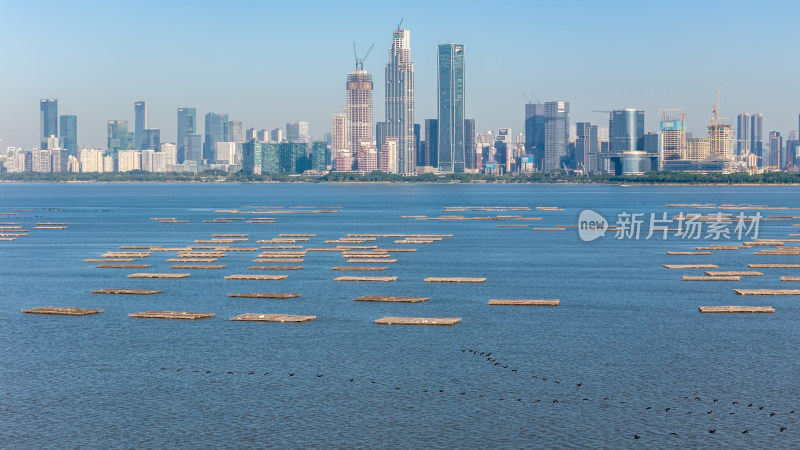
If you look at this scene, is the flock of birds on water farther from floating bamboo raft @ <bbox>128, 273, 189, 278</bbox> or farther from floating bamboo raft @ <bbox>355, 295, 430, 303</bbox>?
floating bamboo raft @ <bbox>128, 273, 189, 278</bbox>

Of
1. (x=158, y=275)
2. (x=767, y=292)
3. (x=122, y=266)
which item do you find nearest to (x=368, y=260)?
(x=158, y=275)

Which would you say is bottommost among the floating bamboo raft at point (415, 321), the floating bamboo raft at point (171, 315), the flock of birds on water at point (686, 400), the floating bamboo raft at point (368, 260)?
the flock of birds on water at point (686, 400)

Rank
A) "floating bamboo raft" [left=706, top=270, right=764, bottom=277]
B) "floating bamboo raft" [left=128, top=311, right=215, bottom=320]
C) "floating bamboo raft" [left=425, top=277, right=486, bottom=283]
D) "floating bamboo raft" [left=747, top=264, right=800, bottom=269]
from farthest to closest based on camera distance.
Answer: "floating bamboo raft" [left=747, top=264, right=800, bottom=269], "floating bamboo raft" [left=706, top=270, right=764, bottom=277], "floating bamboo raft" [left=425, top=277, right=486, bottom=283], "floating bamboo raft" [left=128, top=311, right=215, bottom=320]

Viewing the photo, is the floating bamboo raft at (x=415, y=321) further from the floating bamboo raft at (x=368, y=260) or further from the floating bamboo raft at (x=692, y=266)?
the floating bamboo raft at (x=692, y=266)

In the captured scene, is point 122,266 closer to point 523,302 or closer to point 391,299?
point 391,299

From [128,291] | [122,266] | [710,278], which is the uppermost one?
[122,266]

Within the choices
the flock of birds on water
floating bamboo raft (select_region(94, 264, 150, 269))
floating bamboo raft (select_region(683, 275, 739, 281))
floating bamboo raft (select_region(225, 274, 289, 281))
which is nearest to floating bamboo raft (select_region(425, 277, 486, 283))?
floating bamboo raft (select_region(225, 274, 289, 281))

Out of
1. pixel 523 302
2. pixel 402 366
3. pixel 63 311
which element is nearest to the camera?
pixel 402 366

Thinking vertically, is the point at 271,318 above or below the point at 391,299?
below

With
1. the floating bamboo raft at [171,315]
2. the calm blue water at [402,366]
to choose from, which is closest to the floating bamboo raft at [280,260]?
the calm blue water at [402,366]
